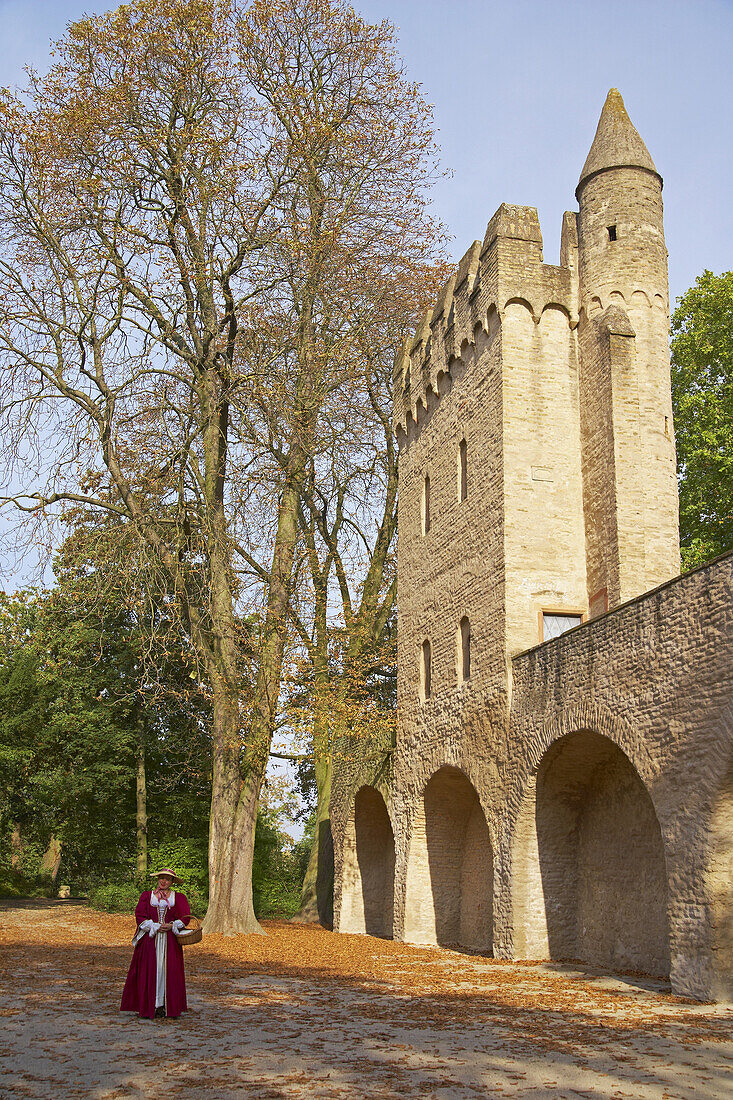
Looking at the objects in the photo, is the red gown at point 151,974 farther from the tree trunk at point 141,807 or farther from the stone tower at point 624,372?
the tree trunk at point 141,807

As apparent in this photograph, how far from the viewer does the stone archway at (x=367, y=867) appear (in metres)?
23.1

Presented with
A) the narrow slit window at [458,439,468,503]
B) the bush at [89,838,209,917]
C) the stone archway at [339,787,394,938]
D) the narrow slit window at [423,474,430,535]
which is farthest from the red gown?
the bush at [89,838,209,917]

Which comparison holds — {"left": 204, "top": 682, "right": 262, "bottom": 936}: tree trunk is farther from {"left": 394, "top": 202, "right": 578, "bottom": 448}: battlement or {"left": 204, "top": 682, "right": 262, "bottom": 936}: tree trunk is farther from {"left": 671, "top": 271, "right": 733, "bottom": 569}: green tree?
{"left": 671, "top": 271, "right": 733, "bottom": 569}: green tree

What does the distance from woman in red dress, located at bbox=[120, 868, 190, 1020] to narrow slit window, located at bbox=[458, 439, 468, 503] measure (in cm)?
1121

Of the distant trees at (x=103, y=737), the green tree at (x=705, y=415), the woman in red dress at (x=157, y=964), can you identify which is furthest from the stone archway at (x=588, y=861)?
the distant trees at (x=103, y=737)

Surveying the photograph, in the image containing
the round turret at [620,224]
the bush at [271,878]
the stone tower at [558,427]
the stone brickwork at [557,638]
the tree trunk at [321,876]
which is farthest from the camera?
the bush at [271,878]

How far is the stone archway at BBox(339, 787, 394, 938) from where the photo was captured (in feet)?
75.7

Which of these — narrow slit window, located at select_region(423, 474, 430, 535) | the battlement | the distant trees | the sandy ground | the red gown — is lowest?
the sandy ground

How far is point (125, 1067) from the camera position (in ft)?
23.9

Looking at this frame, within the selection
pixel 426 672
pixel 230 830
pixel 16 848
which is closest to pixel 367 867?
pixel 230 830

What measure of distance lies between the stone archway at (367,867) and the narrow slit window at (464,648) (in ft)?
18.6

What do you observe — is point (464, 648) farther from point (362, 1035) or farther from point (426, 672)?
point (362, 1035)

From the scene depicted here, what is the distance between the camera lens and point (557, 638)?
1471 centimetres

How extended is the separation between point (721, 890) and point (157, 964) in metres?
5.69
